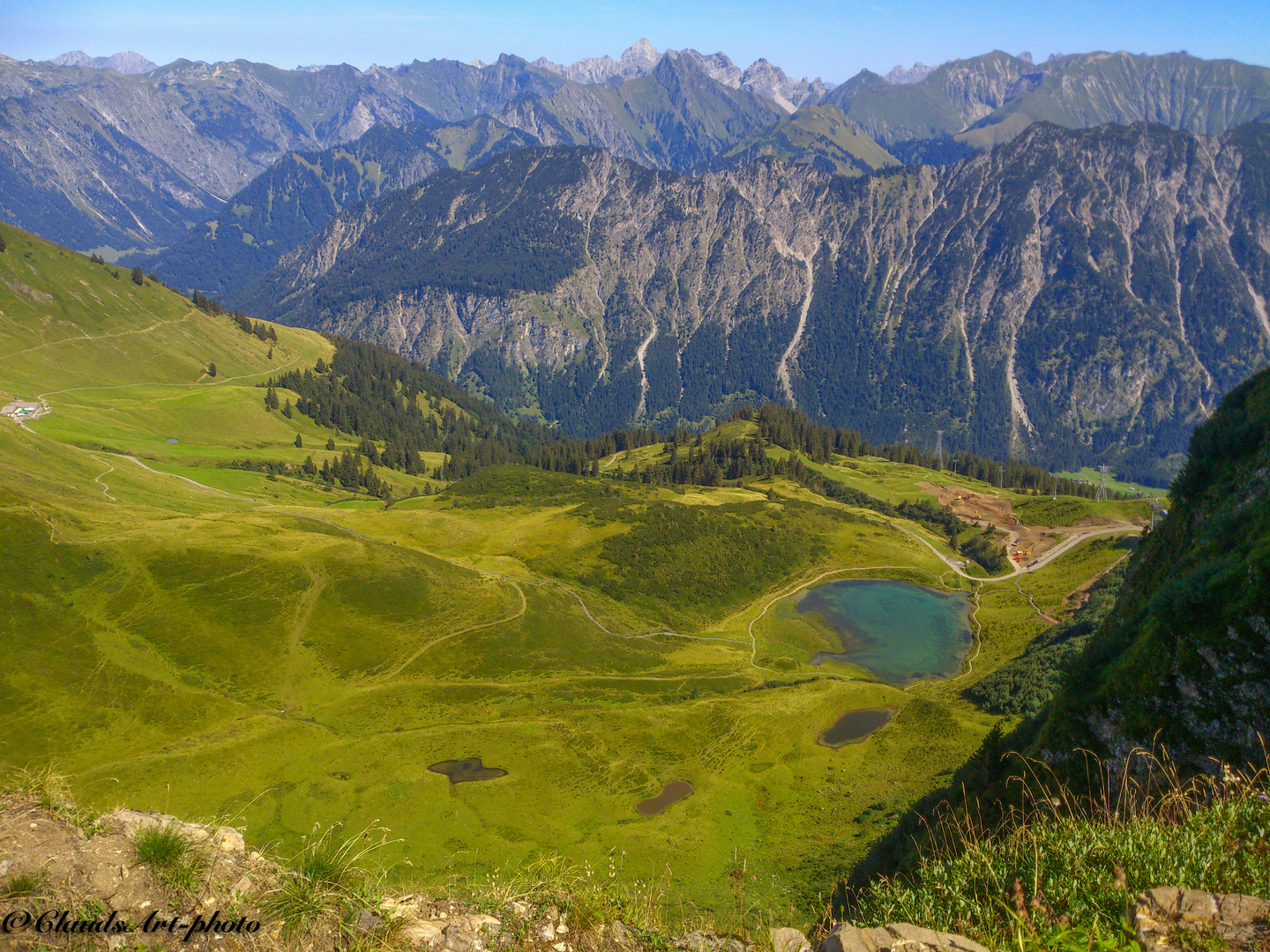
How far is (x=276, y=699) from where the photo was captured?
64688 millimetres

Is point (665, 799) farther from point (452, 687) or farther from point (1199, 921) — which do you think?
point (1199, 921)

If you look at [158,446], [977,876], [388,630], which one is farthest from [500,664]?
[158,446]

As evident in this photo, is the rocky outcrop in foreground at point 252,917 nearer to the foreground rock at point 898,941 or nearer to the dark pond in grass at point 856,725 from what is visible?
the foreground rock at point 898,941

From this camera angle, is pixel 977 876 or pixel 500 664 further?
pixel 500 664

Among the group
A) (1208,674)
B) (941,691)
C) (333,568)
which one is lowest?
(941,691)

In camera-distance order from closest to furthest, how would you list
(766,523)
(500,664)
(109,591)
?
(109,591), (500,664), (766,523)

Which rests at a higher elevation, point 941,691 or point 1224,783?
point 1224,783

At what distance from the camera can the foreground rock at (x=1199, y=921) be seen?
7.93 m

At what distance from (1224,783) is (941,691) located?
266ft

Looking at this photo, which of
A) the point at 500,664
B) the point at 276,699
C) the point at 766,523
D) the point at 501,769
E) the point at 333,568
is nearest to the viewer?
the point at 501,769

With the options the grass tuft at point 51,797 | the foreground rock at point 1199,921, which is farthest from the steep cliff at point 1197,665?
the grass tuft at point 51,797

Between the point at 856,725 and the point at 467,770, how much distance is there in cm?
3699

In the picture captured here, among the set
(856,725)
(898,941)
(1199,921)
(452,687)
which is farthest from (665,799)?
(1199,921)

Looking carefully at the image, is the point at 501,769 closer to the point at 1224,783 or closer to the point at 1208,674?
the point at 1208,674
